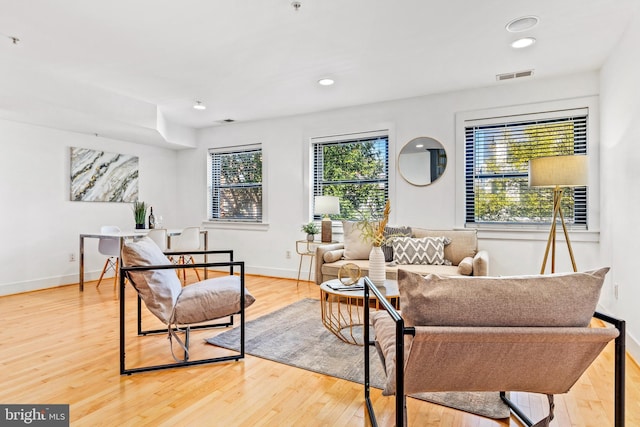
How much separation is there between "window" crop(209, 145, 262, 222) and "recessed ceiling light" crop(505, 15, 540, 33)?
3846 mm

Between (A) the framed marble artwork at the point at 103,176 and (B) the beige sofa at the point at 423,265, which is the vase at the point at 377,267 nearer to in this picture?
(B) the beige sofa at the point at 423,265

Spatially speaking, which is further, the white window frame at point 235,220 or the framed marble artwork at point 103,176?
the white window frame at point 235,220

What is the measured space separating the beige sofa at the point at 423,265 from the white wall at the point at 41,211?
3460 millimetres

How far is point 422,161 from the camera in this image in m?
4.54

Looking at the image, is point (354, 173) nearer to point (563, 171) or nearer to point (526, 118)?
point (526, 118)

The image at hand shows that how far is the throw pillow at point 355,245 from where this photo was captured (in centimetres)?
432

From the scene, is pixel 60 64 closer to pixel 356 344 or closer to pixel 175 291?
pixel 175 291

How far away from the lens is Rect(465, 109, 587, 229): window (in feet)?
12.7

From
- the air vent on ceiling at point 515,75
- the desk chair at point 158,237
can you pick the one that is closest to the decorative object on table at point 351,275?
the air vent on ceiling at point 515,75

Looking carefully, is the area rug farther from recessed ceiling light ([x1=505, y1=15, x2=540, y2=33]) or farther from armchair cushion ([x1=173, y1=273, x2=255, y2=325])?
recessed ceiling light ([x1=505, y1=15, x2=540, y2=33])

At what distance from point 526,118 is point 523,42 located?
1174 mm

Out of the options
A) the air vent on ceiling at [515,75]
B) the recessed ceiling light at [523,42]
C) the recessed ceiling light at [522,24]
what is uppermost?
the recessed ceiling light at [522,24]

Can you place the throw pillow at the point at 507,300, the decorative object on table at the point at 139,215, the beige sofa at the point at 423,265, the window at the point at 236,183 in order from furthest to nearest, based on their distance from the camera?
the window at the point at 236,183 < the decorative object on table at the point at 139,215 < the beige sofa at the point at 423,265 < the throw pillow at the point at 507,300

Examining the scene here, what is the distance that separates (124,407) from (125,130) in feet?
13.4
